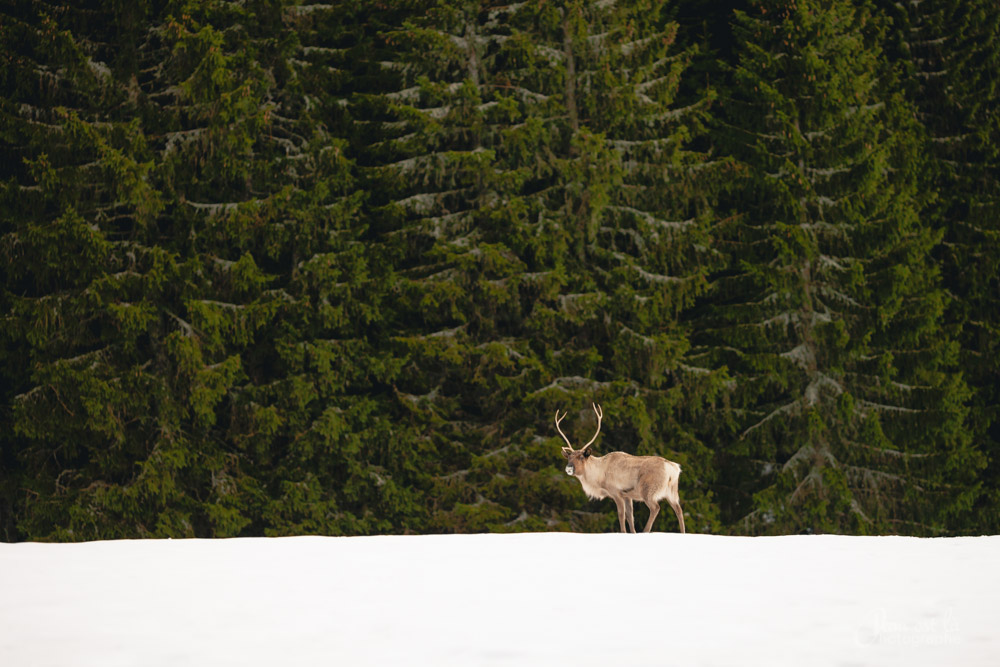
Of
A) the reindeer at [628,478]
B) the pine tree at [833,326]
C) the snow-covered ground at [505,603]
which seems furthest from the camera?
the pine tree at [833,326]

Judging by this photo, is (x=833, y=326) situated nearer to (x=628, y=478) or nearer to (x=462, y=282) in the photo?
(x=462, y=282)

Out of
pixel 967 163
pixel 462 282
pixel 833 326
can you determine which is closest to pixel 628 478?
pixel 462 282

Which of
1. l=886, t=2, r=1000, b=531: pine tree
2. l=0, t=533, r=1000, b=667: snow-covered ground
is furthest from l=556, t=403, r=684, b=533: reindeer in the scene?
l=886, t=2, r=1000, b=531: pine tree

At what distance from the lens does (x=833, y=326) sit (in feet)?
66.1

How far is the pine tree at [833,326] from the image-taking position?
20250 mm

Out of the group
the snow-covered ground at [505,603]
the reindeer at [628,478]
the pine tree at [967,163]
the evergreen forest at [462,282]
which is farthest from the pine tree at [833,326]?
the snow-covered ground at [505,603]

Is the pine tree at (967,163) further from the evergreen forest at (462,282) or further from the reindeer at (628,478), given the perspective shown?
the reindeer at (628,478)

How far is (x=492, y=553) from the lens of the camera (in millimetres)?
7289

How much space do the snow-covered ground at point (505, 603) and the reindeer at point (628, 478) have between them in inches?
154

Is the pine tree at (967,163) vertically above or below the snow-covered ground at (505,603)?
below

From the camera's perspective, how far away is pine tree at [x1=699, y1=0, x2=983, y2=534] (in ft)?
66.4

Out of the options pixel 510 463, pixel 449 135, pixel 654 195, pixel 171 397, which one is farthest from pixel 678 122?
pixel 171 397

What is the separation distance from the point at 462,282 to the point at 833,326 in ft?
21.3

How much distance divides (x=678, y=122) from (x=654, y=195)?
5.01ft
